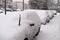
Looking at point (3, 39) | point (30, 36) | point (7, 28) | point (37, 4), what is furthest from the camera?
point (37, 4)

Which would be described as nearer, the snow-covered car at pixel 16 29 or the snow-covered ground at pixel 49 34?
the snow-covered car at pixel 16 29

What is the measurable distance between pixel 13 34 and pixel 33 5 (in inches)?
1161

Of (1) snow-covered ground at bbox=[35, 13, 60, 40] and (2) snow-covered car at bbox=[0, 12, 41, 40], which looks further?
(1) snow-covered ground at bbox=[35, 13, 60, 40]

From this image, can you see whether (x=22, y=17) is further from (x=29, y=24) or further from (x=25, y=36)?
(x=25, y=36)

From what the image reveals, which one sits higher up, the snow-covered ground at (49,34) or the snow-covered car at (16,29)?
the snow-covered car at (16,29)

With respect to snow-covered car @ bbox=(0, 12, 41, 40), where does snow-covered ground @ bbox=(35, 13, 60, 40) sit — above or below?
below

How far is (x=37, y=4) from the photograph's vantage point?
3384 cm

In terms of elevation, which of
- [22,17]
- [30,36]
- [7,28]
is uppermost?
[22,17]

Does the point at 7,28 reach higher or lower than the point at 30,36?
higher

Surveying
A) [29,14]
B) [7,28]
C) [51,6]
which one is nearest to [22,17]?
[29,14]

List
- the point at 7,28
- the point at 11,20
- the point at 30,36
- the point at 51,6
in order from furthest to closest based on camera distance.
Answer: the point at 51,6 < the point at 11,20 < the point at 30,36 < the point at 7,28

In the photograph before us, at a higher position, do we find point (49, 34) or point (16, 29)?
point (16, 29)

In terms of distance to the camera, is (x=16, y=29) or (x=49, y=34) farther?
(x=49, y=34)

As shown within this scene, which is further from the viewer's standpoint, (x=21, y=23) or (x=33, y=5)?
(x=33, y=5)
